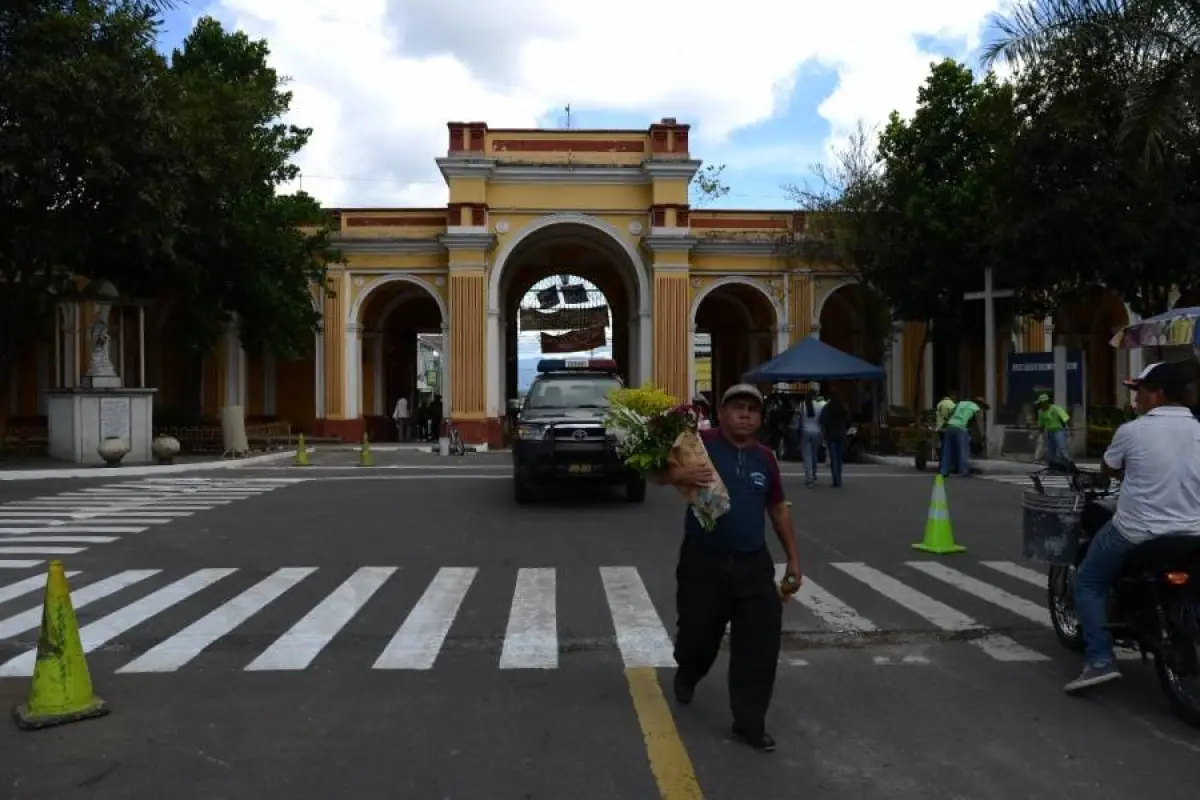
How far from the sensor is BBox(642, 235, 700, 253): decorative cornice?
3108 cm

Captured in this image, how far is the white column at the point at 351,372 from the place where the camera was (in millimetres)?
32562

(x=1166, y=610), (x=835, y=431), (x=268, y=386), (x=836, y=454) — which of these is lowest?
(x=1166, y=610)

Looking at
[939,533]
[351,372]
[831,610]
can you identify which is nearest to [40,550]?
[831,610]

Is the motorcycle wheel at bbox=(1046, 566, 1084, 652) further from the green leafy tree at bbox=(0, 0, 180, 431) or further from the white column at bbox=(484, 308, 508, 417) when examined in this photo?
the white column at bbox=(484, 308, 508, 417)

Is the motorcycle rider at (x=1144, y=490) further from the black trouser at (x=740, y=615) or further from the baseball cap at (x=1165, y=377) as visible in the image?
the black trouser at (x=740, y=615)

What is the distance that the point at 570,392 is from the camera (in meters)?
16.2

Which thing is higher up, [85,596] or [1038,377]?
[1038,377]

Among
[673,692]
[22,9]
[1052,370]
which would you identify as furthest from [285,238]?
[673,692]

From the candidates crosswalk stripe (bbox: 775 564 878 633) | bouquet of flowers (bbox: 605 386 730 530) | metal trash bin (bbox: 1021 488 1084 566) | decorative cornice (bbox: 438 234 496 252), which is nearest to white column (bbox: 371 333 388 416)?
decorative cornice (bbox: 438 234 496 252)

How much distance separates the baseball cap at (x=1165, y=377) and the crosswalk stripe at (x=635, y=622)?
3163mm

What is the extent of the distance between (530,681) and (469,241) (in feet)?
84.7

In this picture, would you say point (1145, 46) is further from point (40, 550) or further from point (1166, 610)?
point (40, 550)

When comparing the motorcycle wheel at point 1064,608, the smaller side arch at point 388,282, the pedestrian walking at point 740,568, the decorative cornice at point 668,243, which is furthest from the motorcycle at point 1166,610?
the smaller side arch at point 388,282

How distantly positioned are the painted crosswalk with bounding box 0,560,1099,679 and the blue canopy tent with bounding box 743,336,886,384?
1514cm
